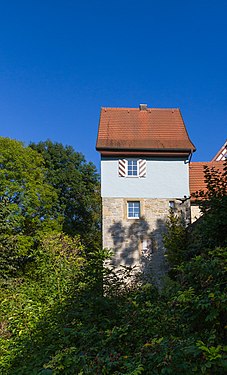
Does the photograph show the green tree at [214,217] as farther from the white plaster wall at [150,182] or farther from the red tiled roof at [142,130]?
the red tiled roof at [142,130]

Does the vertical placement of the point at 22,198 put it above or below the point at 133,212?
above

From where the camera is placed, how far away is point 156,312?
429 centimetres

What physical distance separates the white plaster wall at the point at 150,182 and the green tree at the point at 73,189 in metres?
8.13

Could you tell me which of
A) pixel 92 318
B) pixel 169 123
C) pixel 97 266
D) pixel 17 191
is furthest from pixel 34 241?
pixel 92 318

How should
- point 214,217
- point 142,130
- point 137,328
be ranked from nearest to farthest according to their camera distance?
point 137,328, point 214,217, point 142,130

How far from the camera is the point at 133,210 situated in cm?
1730

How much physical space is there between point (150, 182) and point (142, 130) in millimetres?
2586

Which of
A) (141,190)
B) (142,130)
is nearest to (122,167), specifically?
(141,190)

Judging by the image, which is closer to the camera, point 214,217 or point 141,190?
point 214,217

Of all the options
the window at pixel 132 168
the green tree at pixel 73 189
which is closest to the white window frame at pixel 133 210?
the window at pixel 132 168

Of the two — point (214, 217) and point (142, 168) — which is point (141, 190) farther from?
point (214, 217)

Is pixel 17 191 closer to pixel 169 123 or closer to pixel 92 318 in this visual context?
pixel 169 123

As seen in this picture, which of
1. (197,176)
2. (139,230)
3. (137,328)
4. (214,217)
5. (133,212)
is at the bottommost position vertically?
(137,328)

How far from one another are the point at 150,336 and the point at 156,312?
10.2 inches
